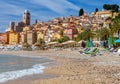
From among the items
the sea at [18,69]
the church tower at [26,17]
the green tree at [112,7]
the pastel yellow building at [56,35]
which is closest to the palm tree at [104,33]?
the pastel yellow building at [56,35]

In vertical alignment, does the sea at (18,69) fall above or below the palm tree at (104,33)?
below

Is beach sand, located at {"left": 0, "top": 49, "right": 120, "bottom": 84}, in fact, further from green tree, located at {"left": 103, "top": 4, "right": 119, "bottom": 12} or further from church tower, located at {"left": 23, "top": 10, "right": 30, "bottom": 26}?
church tower, located at {"left": 23, "top": 10, "right": 30, "bottom": 26}

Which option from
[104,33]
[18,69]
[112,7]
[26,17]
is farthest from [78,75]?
[26,17]

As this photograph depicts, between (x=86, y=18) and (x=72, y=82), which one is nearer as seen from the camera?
(x=72, y=82)

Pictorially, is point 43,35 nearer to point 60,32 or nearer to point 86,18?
point 60,32

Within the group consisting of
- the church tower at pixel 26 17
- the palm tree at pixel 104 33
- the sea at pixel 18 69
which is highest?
the church tower at pixel 26 17

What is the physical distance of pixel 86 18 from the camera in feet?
406

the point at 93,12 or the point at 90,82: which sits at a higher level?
the point at 93,12

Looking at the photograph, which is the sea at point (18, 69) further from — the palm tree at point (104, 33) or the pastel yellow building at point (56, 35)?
the pastel yellow building at point (56, 35)

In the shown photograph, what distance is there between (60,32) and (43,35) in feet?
34.5

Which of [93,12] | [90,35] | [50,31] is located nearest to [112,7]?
[93,12]

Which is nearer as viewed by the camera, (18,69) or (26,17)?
(18,69)

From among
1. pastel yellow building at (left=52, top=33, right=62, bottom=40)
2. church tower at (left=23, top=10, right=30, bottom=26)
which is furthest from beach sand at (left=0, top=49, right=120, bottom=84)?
church tower at (left=23, top=10, right=30, bottom=26)

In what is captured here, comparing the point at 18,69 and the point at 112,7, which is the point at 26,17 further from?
the point at 18,69
